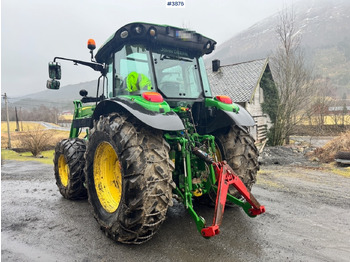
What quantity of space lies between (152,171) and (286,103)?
14566mm

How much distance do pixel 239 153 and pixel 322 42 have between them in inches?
6276

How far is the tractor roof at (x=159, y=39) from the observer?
Answer: 300 centimetres

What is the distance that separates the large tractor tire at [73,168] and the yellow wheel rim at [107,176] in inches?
42.8

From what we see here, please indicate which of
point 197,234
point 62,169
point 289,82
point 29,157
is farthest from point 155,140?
point 289,82

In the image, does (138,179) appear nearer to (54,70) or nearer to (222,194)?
Answer: (222,194)

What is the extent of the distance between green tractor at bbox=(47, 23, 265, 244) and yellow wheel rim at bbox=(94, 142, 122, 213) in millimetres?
13

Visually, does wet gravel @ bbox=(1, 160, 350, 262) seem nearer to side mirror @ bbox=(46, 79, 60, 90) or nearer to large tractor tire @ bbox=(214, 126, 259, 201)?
large tractor tire @ bbox=(214, 126, 259, 201)

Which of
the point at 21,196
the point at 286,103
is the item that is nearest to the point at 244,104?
→ the point at 286,103

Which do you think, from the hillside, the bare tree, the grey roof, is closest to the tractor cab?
the grey roof

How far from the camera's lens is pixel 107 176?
3352 mm

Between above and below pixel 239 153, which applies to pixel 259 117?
below

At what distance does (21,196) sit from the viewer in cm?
495

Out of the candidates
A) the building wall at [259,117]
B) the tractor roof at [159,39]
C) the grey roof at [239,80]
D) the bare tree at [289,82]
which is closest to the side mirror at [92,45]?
the tractor roof at [159,39]

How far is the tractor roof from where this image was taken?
9.85ft
